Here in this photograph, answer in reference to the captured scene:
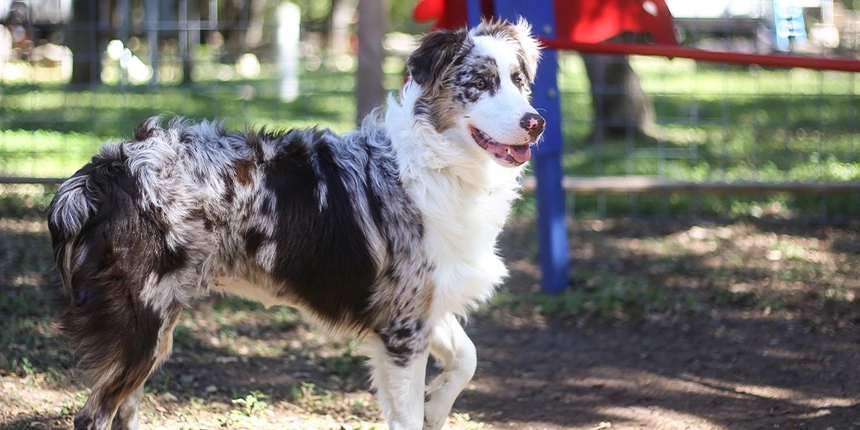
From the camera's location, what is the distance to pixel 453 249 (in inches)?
132

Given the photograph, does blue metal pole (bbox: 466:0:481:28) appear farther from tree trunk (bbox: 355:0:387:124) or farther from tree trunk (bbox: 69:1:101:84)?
tree trunk (bbox: 69:1:101:84)

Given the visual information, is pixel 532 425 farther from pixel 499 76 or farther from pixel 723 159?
pixel 723 159

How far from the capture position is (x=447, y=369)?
358 cm

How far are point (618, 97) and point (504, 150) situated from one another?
6.36 metres

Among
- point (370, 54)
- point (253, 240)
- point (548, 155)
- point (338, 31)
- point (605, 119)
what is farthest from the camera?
point (338, 31)

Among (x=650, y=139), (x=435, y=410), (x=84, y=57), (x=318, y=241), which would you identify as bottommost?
(x=435, y=410)

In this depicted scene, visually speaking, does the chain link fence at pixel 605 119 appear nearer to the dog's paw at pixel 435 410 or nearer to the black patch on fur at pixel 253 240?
the black patch on fur at pixel 253 240

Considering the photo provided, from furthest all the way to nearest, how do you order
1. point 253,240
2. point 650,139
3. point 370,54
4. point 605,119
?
1. point 605,119
2. point 650,139
3. point 370,54
4. point 253,240

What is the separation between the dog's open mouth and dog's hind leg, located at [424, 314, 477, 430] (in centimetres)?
69

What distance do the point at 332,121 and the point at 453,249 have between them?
26.0ft

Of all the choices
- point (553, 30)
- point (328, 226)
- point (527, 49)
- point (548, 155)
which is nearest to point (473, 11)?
point (553, 30)

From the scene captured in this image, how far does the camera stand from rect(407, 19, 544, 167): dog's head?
131 inches

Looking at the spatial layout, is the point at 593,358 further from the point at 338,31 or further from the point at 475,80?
the point at 338,31

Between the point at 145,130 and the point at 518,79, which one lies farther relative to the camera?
the point at 518,79
